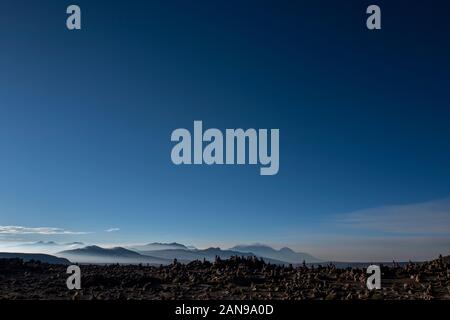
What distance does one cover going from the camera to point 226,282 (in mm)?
24984

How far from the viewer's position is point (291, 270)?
28.4 m

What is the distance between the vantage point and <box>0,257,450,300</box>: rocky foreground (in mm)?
21531

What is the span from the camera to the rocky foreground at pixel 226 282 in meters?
21.5
